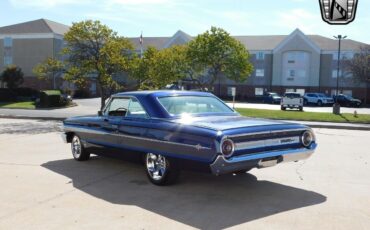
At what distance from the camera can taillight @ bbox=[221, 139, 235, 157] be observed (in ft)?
18.4

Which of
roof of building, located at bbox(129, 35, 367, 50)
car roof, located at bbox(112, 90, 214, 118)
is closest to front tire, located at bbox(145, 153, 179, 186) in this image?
car roof, located at bbox(112, 90, 214, 118)

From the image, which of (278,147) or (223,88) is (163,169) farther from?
(223,88)

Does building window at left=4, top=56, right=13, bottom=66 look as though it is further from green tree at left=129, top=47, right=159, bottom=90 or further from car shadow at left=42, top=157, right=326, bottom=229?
car shadow at left=42, top=157, right=326, bottom=229

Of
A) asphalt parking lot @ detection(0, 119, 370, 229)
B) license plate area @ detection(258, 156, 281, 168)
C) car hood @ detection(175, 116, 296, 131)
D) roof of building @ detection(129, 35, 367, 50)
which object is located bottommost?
asphalt parking lot @ detection(0, 119, 370, 229)

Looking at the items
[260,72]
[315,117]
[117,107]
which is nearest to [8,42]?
[260,72]

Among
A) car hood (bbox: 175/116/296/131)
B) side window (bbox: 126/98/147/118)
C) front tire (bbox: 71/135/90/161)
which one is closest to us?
car hood (bbox: 175/116/296/131)

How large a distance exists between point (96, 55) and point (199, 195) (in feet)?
48.9

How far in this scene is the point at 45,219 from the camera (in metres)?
5.06

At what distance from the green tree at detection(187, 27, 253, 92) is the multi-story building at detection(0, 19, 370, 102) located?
2114 cm

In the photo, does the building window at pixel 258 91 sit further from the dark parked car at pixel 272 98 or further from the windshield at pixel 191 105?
the windshield at pixel 191 105

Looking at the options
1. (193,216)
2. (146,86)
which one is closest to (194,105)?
(193,216)

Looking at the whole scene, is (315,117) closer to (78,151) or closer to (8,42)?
(78,151)

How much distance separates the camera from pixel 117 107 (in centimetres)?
788

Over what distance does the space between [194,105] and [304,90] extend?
59.3 metres
